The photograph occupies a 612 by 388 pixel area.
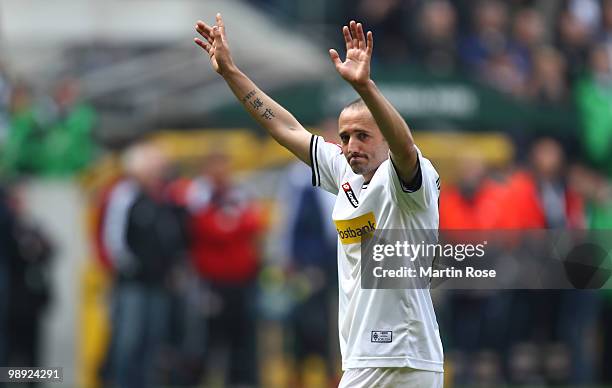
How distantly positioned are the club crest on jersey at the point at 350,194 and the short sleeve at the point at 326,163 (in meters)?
0.23

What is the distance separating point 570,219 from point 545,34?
4.59 m

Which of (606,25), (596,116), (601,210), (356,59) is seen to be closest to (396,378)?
(356,59)

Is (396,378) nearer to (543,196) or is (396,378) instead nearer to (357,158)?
(357,158)

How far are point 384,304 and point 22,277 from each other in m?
8.04

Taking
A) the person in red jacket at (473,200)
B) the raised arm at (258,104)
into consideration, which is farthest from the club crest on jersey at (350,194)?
the person in red jacket at (473,200)

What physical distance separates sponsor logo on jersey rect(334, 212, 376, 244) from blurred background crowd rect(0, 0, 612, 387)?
260 inches

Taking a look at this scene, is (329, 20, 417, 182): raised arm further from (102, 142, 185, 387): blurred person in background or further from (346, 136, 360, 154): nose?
(102, 142, 185, 387): blurred person in background

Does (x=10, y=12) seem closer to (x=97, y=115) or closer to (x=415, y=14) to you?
(x=97, y=115)

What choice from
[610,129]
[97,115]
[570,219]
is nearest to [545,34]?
[610,129]

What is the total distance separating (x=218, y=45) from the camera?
7.61 metres

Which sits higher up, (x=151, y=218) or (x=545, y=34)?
(x=545, y=34)

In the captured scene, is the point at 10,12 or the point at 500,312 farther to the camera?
the point at 10,12

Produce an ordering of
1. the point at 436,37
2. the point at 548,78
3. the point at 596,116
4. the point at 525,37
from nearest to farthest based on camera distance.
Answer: the point at 596,116 → the point at 548,78 → the point at 436,37 → the point at 525,37

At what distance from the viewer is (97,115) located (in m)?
16.2
